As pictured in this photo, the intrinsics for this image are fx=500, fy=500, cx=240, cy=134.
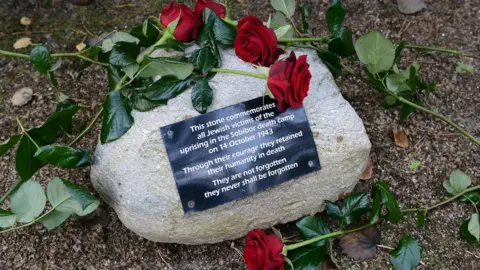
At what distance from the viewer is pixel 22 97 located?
1.93m

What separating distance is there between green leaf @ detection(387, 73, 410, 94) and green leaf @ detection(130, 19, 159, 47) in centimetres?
83

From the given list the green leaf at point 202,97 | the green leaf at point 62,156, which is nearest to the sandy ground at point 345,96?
the green leaf at point 62,156

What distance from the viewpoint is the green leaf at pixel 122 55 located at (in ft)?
5.04

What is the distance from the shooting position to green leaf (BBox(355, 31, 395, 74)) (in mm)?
1630

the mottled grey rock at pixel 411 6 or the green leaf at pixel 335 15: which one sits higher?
the green leaf at pixel 335 15

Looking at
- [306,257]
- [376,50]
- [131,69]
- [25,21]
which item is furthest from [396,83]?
[25,21]

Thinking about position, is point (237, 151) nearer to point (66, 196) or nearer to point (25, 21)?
point (66, 196)

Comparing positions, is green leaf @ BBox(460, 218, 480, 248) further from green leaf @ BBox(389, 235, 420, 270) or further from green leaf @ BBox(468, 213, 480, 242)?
green leaf @ BBox(389, 235, 420, 270)

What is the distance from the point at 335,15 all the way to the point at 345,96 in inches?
17.1

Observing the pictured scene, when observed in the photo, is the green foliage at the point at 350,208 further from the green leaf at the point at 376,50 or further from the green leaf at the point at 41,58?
the green leaf at the point at 41,58

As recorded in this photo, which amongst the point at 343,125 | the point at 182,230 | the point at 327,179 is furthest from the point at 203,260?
the point at 343,125

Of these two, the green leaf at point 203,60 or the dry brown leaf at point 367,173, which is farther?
the dry brown leaf at point 367,173

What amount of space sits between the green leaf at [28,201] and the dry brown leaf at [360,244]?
3.17ft

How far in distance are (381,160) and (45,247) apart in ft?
4.03
